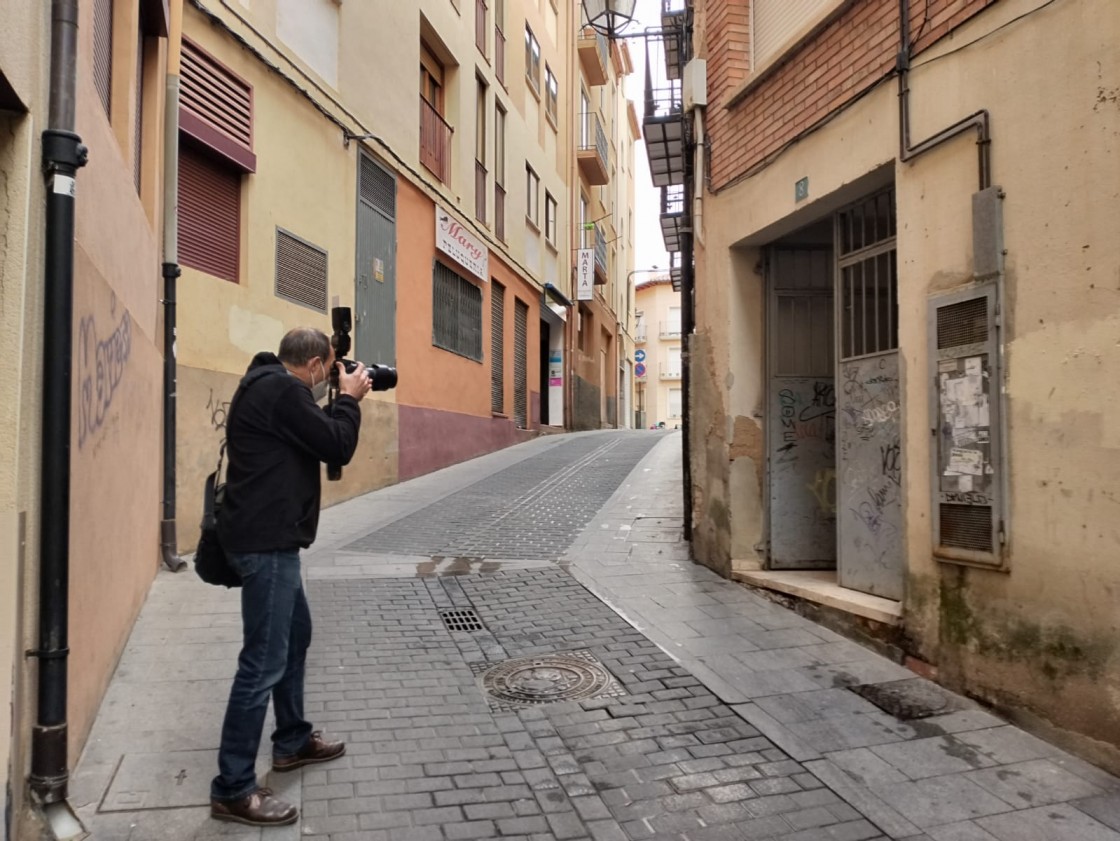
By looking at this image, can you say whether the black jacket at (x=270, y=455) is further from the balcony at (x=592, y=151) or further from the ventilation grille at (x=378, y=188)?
the balcony at (x=592, y=151)

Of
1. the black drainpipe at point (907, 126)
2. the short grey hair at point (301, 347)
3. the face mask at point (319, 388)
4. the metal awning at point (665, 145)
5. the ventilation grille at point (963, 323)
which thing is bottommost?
the face mask at point (319, 388)

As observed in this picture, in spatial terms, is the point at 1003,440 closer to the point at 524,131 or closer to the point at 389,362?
the point at 389,362

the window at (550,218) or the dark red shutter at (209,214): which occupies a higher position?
the window at (550,218)

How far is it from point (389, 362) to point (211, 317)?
426 centimetres

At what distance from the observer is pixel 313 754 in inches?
143

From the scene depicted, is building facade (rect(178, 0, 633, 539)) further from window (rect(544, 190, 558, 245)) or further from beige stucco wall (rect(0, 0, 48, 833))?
beige stucco wall (rect(0, 0, 48, 833))

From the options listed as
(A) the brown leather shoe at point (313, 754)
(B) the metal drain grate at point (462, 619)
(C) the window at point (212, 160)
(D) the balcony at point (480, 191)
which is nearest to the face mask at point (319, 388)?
(A) the brown leather shoe at point (313, 754)

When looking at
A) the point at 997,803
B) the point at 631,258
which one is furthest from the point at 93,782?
the point at 631,258

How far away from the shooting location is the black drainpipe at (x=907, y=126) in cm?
449

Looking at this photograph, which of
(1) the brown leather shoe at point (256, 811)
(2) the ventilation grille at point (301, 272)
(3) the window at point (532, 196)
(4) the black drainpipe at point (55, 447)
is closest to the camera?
(4) the black drainpipe at point (55, 447)

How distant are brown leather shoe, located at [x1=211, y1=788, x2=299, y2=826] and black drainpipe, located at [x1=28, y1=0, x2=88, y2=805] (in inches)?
21.6

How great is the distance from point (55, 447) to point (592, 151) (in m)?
24.8

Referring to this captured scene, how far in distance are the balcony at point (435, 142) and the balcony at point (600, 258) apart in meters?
12.9

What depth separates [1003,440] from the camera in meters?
4.38
